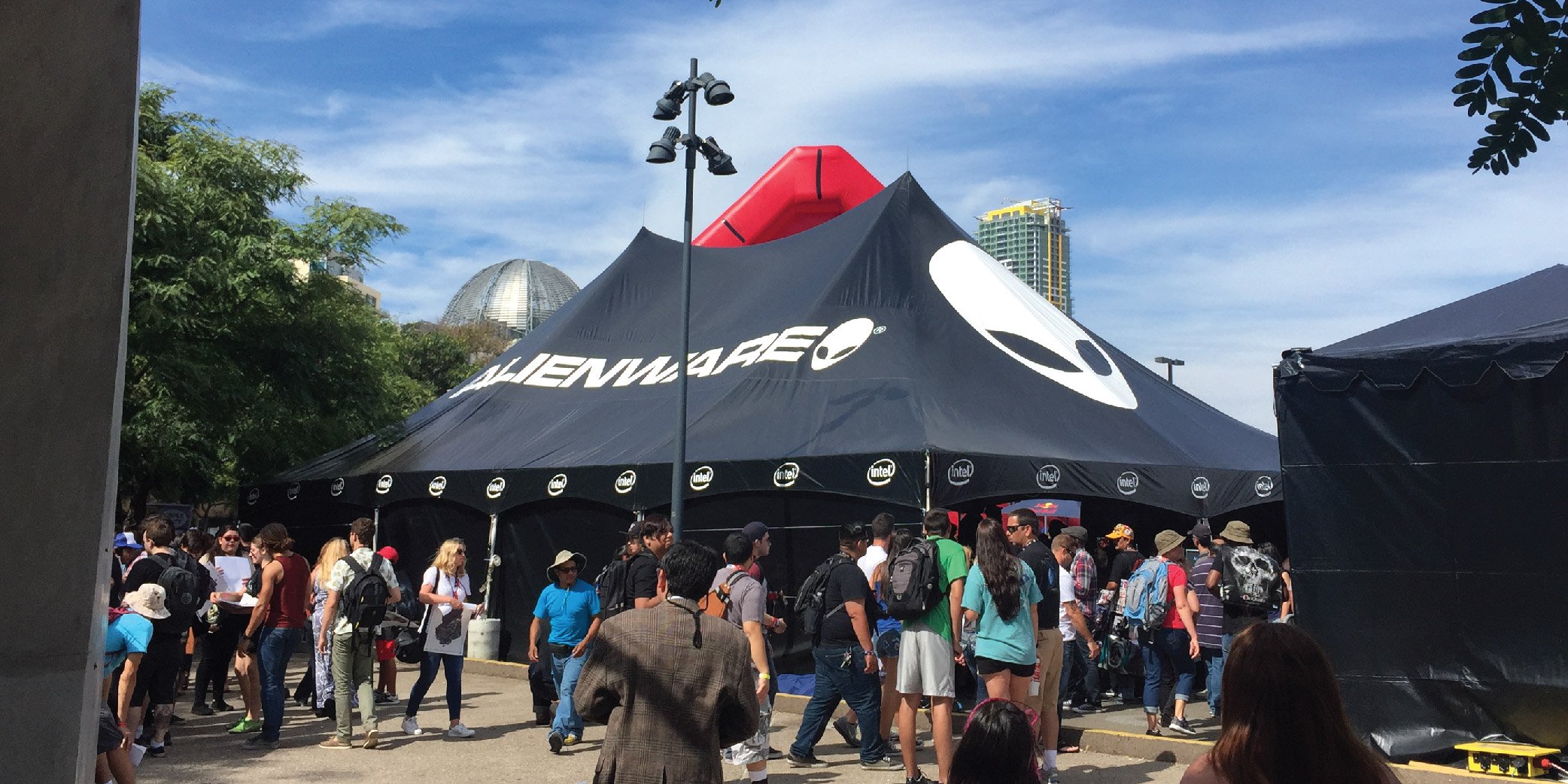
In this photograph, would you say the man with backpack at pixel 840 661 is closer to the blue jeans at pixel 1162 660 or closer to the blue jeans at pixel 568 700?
the blue jeans at pixel 568 700

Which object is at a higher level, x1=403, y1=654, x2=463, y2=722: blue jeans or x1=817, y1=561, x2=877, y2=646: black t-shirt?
x1=817, y1=561, x2=877, y2=646: black t-shirt

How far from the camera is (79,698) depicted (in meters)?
3.21

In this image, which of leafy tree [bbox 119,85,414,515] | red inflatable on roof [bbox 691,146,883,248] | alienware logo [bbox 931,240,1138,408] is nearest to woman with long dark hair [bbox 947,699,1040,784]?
alienware logo [bbox 931,240,1138,408]

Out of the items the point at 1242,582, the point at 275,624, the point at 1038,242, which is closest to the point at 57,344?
the point at 275,624

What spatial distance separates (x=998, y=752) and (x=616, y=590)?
7080mm

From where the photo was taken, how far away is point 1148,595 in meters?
11.2

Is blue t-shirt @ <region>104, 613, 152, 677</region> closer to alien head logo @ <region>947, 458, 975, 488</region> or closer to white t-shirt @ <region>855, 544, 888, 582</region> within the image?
→ white t-shirt @ <region>855, 544, 888, 582</region>

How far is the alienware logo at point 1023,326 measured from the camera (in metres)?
16.6

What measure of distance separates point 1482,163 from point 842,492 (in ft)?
37.0

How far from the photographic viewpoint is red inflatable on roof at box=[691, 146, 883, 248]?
23.1 metres

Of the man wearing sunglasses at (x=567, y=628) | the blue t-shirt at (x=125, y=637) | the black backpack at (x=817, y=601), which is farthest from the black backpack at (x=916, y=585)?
the blue t-shirt at (x=125, y=637)

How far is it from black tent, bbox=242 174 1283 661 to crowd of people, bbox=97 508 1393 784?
186 centimetres

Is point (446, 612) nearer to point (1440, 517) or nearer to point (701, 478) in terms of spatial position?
point (701, 478)

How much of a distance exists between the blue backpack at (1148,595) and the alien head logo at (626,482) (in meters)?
6.19
